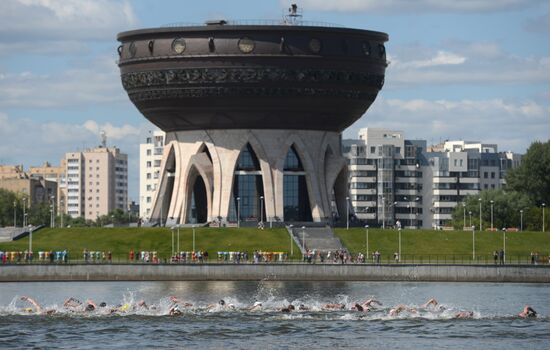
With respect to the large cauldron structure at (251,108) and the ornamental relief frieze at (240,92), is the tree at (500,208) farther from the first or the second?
the ornamental relief frieze at (240,92)

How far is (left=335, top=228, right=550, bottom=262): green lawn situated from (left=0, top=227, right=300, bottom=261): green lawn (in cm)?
572

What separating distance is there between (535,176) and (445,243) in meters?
46.8

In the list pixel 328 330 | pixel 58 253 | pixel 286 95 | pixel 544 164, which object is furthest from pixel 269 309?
pixel 544 164

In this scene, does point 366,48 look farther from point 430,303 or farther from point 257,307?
point 257,307

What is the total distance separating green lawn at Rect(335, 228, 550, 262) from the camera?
131 metres

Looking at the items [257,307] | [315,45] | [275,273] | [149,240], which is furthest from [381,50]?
[257,307]

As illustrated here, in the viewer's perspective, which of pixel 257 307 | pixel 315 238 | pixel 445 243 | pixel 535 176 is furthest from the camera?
pixel 535 176

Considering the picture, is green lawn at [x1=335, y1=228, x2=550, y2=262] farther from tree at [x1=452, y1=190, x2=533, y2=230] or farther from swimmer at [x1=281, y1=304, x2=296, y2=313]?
swimmer at [x1=281, y1=304, x2=296, y2=313]

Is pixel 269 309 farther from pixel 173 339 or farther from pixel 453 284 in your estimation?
pixel 453 284

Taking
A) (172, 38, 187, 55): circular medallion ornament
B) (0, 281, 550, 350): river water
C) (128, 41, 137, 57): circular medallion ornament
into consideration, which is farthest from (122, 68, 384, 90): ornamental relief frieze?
(0, 281, 550, 350): river water

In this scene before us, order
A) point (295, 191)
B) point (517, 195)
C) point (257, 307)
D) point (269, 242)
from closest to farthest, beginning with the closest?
point (257, 307) < point (269, 242) < point (295, 191) < point (517, 195)

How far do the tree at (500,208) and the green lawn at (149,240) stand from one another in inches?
1498

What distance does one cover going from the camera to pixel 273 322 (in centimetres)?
8281

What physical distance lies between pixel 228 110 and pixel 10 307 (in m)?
56.4
